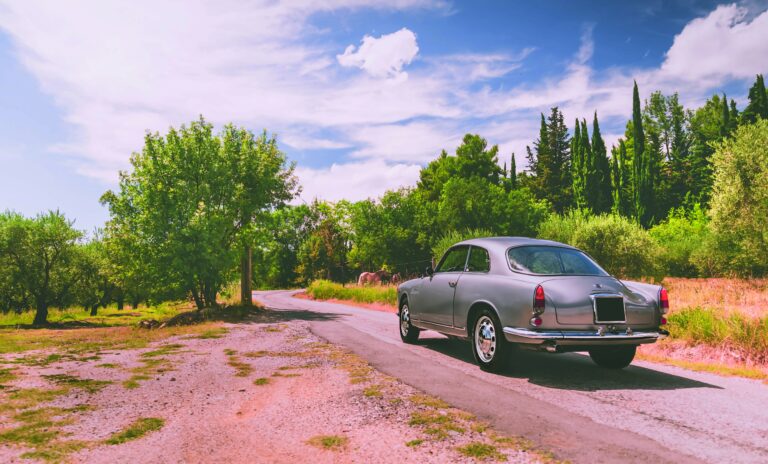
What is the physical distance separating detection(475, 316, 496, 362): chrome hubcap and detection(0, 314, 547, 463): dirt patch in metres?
1.46

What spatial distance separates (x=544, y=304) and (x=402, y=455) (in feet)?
10.4

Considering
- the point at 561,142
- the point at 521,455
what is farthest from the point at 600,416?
the point at 561,142

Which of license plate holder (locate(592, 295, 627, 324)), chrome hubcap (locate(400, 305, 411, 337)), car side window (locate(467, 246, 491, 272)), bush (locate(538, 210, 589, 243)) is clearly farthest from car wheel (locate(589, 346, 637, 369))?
bush (locate(538, 210, 589, 243))

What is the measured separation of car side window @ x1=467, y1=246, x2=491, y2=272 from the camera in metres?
7.40

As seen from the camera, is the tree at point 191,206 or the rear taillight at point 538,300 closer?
the rear taillight at point 538,300

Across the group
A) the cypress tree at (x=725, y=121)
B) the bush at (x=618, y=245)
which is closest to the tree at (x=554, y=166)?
the cypress tree at (x=725, y=121)

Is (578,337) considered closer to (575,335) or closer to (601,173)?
(575,335)

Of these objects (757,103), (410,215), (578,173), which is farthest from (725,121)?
(410,215)

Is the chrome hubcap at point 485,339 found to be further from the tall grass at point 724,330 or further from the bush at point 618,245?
the bush at point 618,245

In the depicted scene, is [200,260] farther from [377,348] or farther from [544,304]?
[544,304]

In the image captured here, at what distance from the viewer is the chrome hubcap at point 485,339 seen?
271 inches

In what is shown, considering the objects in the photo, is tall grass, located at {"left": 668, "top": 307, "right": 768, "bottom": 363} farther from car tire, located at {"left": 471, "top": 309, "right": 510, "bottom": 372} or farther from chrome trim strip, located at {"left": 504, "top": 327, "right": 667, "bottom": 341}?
car tire, located at {"left": 471, "top": 309, "right": 510, "bottom": 372}

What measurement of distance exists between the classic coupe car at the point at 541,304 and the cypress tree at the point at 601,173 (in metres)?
58.2

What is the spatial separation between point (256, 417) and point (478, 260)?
412 cm
